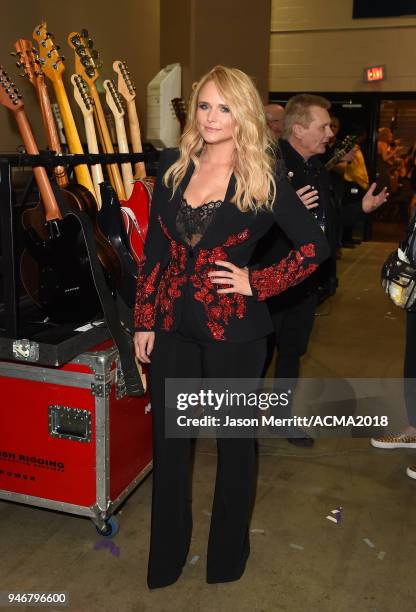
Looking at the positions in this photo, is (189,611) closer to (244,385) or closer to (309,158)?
(244,385)

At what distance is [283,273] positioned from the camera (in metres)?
1.93

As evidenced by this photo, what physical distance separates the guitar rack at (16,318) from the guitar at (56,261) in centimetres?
6

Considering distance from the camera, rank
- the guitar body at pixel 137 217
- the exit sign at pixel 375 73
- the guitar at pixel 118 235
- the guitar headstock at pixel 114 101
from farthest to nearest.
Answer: the exit sign at pixel 375 73 < the guitar headstock at pixel 114 101 < the guitar body at pixel 137 217 < the guitar at pixel 118 235

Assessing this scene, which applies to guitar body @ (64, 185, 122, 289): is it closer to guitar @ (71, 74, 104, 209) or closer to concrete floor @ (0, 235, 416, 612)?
guitar @ (71, 74, 104, 209)

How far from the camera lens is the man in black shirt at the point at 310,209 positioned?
2.91 m

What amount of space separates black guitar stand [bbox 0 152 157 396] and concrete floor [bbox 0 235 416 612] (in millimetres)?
619

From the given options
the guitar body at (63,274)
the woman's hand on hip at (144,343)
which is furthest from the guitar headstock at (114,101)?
the woman's hand on hip at (144,343)

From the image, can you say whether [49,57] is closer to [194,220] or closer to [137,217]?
[137,217]

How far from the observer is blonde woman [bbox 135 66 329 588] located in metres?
1.84

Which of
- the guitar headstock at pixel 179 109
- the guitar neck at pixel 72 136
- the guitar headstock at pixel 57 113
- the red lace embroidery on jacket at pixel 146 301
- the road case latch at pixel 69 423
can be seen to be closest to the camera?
the red lace embroidery on jacket at pixel 146 301

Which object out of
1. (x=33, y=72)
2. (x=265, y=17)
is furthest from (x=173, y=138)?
(x=265, y=17)

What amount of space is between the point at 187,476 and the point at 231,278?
70cm

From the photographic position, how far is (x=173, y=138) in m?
3.84

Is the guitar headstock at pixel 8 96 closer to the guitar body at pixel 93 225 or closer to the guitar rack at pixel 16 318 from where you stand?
the guitar rack at pixel 16 318
